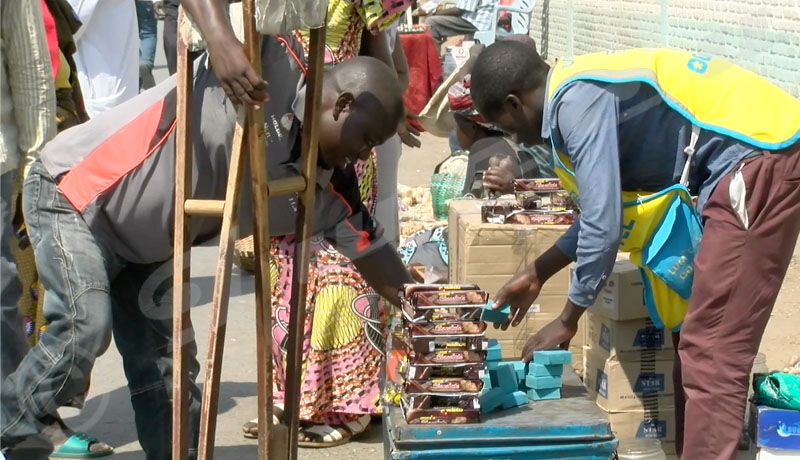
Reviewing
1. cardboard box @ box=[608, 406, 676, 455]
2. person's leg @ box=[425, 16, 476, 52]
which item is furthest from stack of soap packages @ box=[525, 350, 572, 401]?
person's leg @ box=[425, 16, 476, 52]

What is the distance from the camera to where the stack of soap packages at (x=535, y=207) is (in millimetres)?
5129

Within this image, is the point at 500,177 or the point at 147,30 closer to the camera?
the point at 500,177

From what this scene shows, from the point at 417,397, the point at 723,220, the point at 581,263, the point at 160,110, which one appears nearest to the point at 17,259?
the point at 160,110

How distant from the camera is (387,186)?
5125 millimetres

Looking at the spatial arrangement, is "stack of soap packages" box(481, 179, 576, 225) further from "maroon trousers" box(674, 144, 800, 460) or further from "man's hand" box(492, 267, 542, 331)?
"maroon trousers" box(674, 144, 800, 460)

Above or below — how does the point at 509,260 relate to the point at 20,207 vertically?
below

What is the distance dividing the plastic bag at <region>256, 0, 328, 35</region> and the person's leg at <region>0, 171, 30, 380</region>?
173 centimetres

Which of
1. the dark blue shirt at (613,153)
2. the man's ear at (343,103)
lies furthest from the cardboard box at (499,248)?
the man's ear at (343,103)

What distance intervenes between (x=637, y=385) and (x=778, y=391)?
697mm

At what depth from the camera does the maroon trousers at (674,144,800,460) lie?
11.8 ft

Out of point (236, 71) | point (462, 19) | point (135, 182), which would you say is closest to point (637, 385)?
point (135, 182)

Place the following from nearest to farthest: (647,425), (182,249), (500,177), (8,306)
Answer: (182,249), (8,306), (647,425), (500,177)

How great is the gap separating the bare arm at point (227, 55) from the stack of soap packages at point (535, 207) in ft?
7.76

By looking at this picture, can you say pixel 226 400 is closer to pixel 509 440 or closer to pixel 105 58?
pixel 509 440
